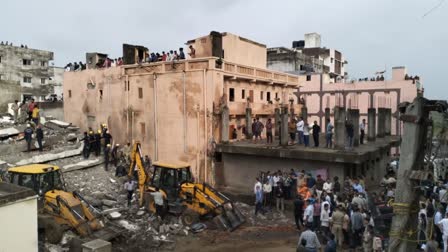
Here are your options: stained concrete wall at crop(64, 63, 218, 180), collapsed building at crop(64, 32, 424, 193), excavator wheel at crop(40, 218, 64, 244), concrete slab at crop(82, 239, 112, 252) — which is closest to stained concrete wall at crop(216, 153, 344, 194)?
collapsed building at crop(64, 32, 424, 193)

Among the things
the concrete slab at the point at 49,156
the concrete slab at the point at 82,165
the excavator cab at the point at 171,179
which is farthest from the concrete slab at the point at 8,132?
the excavator cab at the point at 171,179

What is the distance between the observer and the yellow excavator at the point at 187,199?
51.3 ft

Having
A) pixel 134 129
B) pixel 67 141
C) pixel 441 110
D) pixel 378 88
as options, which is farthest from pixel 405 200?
pixel 378 88

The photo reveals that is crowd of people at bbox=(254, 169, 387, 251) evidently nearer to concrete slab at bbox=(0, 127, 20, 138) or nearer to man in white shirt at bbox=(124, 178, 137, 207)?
man in white shirt at bbox=(124, 178, 137, 207)

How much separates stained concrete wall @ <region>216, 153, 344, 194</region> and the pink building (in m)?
13.4

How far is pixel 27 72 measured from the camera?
43.7 m

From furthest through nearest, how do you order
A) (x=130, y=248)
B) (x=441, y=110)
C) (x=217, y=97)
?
(x=217, y=97) → (x=130, y=248) → (x=441, y=110)

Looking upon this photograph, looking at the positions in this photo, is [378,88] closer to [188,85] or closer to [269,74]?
[269,74]

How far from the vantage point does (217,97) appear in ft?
70.8

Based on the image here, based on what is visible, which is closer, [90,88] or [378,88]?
[90,88]

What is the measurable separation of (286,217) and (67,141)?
15.4m

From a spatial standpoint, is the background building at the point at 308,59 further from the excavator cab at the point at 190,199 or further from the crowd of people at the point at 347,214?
the excavator cab at the point at 190,199

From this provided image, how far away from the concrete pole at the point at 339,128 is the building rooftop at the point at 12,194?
1280cm

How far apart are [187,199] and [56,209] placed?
16.6ft
